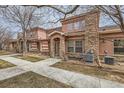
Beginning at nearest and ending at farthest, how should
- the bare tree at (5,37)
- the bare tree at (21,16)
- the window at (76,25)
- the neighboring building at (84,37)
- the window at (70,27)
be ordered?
1. the neighboring building at (84,37)
2. the window at (76,25)
3. the window at (70,27)
4. the bare tree at (21,16)
5. the bare tree at (5,37)

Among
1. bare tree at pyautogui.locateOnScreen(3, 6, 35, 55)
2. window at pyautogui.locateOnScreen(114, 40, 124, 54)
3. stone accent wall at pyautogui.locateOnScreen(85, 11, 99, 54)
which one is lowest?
window at pyautogui.locateOnScreen(114, 40, 124, 54)

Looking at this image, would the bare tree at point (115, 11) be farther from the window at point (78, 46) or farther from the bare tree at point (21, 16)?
the bare tree at point (21, 16)

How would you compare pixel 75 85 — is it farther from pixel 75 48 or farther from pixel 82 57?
pixel 75 48

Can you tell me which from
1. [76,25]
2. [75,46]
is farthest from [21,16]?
[75,46]

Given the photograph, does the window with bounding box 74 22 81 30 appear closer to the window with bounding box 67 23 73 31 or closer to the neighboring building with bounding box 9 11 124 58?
the neighboring building with bounding box 9 11 124 58

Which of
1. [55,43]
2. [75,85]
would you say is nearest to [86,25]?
[55,43]

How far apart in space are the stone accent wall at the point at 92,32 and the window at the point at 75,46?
1.08m

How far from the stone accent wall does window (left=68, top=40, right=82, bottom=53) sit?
3.54 ft

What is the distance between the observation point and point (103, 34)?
1129cm

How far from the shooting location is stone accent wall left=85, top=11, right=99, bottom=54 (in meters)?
11.6

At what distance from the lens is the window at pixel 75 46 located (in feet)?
42.5

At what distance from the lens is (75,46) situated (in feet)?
43.4

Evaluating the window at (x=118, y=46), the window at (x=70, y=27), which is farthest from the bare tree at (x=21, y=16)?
the window at (x=118, y=46)

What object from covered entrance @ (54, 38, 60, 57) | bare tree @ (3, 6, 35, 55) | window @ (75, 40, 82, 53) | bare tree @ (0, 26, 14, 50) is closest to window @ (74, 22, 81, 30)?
window @ (75, 40, 82, 53)
